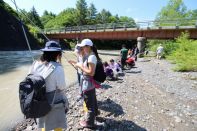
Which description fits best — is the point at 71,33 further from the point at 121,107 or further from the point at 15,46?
the point at 121,107

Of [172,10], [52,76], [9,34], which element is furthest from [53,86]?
[172,10]

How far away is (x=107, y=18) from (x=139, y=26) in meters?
89.0

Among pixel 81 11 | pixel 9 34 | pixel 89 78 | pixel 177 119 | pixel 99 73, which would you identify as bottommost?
pixel 177 119

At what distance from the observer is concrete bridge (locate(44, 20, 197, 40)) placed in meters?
29.9

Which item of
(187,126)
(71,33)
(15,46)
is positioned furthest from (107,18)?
(187,126)

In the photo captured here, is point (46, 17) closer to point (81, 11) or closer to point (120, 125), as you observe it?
point (81, 11)

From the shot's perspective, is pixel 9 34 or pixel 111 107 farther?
pixel 9 34

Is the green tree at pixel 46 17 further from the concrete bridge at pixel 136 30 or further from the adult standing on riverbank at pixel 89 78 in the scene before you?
the adult standing on riverbank at pixel 89 78

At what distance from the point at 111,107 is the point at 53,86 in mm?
3784

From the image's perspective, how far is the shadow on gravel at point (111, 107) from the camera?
6557mm

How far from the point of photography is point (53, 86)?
11.7ft

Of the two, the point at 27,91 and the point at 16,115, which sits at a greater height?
the point at 27,91

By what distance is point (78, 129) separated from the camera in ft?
18.1

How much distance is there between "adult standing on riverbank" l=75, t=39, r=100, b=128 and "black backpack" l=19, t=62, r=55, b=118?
1.42 metres
